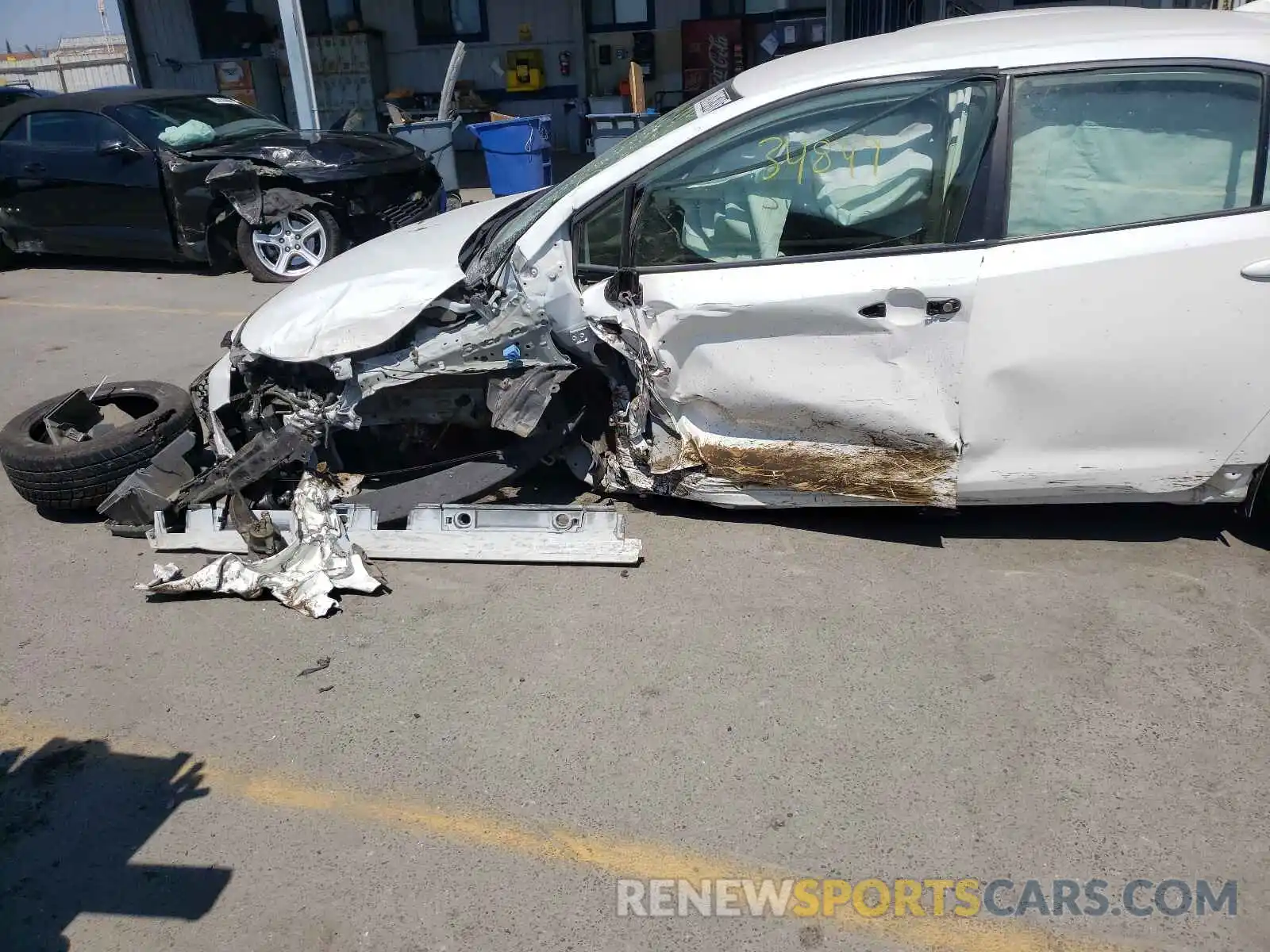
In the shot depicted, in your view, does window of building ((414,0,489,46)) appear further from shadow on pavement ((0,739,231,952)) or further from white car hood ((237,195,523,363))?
shadow on pavement ((0,739,231,952))

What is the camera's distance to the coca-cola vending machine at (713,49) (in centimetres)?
1470

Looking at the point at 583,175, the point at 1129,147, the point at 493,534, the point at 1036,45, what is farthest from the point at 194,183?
the point at 1129,147

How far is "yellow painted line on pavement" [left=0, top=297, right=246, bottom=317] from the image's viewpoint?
323 inches

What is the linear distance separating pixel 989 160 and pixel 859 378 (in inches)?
34.5

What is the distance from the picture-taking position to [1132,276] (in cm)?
334

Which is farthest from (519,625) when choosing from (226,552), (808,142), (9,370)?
(9,370)

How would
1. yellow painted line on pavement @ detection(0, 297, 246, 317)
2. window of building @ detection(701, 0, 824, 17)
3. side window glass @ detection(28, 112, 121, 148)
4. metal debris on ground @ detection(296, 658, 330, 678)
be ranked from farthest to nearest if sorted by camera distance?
window of building @ detection(701, 0, 824, 17)
side window glass @ detection(28, 112, 121, 148)
yellow painted line on pavement @ detection(0, 297, 246, 317)
metal debris on ground @ detection(296, 658, 330, 678)

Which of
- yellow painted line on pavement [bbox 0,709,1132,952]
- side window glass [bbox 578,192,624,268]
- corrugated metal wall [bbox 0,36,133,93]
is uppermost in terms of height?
side window glass [bbox 578,192,624,268]

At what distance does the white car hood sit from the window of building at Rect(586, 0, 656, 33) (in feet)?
41.3

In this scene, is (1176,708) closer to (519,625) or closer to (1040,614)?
(1040,614)

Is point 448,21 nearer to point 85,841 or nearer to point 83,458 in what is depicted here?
point 83,458

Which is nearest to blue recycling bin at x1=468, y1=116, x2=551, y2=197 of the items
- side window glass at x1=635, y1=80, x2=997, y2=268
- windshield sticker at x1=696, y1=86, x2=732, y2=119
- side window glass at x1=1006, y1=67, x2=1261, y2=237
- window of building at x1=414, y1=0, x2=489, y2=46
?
window of building at x1=414, y1=0, x2=489, y2=46

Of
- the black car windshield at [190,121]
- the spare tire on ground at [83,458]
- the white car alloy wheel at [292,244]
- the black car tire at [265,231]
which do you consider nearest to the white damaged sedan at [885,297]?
the spare tire on ground at [83,458]

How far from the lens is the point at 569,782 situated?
9.54 ft
